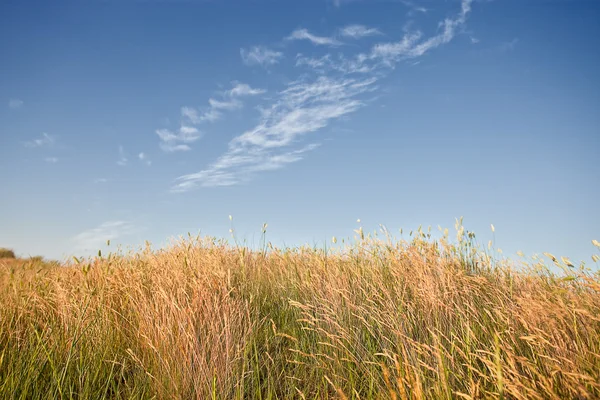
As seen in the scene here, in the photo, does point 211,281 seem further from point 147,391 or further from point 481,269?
point 481,269

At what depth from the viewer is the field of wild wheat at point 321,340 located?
2424 mm

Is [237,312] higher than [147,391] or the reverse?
higher

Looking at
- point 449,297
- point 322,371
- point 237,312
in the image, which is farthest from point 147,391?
point 449,297

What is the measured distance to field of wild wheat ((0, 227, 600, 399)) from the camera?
95.4 inches

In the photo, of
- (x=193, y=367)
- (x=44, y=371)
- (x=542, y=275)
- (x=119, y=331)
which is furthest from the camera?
(x=542, y=275)

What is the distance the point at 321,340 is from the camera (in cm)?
351

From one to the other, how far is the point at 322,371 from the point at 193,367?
1062 mm

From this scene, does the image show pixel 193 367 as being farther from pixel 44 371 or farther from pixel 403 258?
pixel 403 258

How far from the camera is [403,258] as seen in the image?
4664 millimetres

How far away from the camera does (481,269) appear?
468 cm

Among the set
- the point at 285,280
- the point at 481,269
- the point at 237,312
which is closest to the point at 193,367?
the point at 237,312

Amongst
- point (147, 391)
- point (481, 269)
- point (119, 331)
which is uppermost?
point (481, 269)

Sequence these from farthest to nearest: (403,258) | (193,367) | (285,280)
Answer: (285,280) < (403,258) < (193,367)

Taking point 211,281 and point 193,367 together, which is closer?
point 193,367
